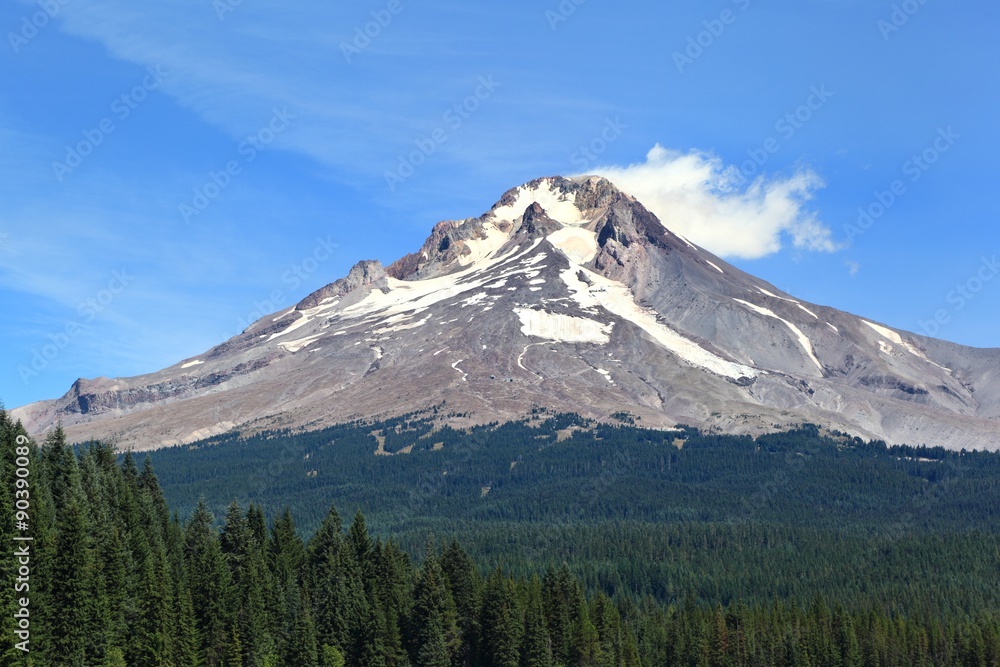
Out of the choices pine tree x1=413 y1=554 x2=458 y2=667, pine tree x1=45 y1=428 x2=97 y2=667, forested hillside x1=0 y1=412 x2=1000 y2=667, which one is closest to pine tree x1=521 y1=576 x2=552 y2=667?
forested hillside x1=0 y1=412 x2=1000 y2=667

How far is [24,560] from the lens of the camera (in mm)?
73812

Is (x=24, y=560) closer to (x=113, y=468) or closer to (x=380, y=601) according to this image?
(x=113, y=468)

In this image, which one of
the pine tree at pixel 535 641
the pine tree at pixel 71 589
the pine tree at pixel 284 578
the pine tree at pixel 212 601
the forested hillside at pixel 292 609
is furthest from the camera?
the pine tree at pixel 535 641

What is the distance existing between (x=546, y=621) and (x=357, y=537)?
23520mm

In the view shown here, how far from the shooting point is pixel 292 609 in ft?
363

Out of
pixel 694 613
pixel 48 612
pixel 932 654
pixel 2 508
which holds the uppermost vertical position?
pixel 2 508

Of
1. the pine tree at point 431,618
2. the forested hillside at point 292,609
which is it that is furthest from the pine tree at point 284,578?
the pine tree at point 431,618

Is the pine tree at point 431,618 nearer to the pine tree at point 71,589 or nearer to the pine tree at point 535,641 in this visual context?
the pine tree at point 535,641

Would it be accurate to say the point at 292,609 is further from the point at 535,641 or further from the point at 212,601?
the point at 535,641

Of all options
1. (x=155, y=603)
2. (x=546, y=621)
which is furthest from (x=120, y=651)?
(x=546, y=621)

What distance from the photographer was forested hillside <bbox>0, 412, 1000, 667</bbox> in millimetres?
80000

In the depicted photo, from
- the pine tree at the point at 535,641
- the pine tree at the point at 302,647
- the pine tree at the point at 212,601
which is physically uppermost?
the pine tree at the point at 212,601

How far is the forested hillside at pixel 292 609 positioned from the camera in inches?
3150

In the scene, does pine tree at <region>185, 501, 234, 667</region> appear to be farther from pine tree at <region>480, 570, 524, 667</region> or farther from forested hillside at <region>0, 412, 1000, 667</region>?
pine tree at <region>480, 570, 524, 667</region>
